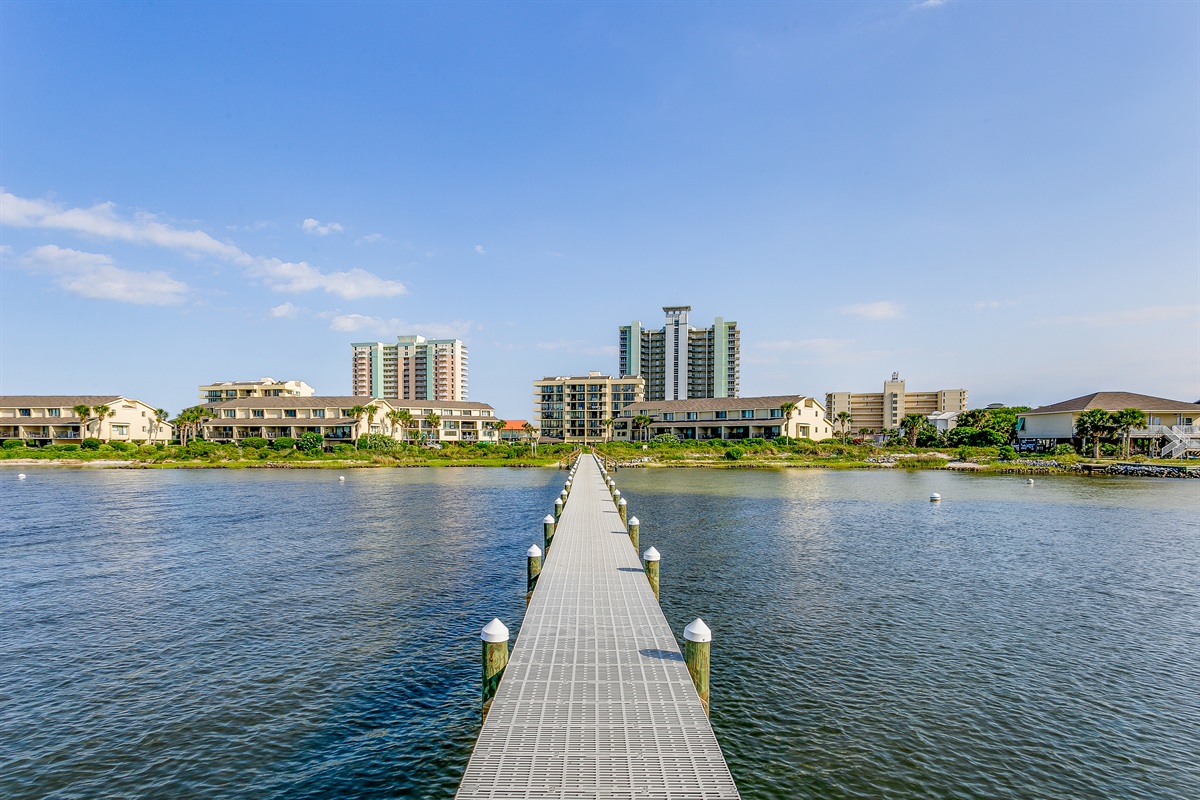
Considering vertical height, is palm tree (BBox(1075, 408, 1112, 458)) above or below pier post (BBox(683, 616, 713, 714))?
above

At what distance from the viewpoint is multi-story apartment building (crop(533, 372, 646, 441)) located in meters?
136

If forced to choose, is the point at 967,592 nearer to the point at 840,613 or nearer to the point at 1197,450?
the point at 840,613

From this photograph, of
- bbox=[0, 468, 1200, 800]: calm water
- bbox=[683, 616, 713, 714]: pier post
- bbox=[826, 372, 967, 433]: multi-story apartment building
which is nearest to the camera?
bbox=[683, 616, 713, 714]: pier post

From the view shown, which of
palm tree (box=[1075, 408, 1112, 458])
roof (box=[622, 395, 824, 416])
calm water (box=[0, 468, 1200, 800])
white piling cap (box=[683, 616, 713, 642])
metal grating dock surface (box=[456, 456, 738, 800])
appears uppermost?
roof (box=[622, 395, 824, 416])

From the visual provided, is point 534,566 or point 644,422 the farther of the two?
point 644,422

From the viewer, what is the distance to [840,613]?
1841cm

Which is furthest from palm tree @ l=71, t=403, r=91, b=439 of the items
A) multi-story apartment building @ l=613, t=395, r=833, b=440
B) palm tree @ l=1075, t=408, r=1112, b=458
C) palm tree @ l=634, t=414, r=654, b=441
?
palm tree @ l=1075, t=408, r=1112, b=458

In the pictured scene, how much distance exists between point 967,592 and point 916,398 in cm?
18507

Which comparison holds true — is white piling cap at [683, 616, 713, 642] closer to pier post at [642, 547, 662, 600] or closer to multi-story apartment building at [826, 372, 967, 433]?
pier post at [642, 547, 662, 600]

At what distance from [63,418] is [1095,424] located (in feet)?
510

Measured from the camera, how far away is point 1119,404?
87.2m

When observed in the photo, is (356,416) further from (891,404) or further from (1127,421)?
(891,404)

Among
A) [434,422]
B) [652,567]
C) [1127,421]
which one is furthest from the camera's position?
[434,422]

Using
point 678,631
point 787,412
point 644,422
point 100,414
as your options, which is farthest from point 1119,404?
point 100,414
